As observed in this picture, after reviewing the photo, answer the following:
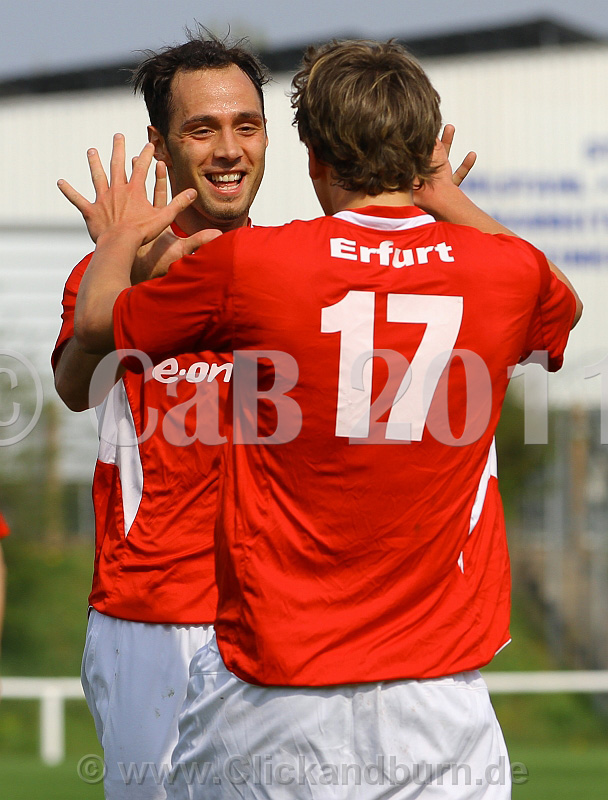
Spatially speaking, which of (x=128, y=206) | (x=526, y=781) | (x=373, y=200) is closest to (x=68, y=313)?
(x=128, y=206)

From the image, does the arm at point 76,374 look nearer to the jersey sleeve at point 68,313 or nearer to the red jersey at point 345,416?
the jersey sleeve at point 68,313

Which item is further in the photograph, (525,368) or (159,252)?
(525,368)

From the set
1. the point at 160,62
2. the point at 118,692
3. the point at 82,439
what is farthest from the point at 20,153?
the point at 118,692

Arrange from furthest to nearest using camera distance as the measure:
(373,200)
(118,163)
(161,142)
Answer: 1. (161,142)
2. (118,163)
3. (373,200)

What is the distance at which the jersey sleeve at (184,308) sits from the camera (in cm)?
219

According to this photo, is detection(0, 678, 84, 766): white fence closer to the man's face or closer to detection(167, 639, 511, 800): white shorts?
the man's face

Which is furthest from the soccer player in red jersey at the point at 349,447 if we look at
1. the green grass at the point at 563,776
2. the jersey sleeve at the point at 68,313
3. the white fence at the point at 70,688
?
the white fence at the point at 70,688

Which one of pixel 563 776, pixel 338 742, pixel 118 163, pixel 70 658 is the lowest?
pixel 70 658

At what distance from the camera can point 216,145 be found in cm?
358

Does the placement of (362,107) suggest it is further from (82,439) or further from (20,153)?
(20,153)

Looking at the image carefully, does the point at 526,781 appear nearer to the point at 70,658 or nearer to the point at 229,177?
the point at 229,177

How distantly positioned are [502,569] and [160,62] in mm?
2198

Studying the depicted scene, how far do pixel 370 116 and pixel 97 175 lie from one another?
737 mm

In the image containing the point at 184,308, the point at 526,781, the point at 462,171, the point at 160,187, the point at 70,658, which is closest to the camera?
the point at 184,308
